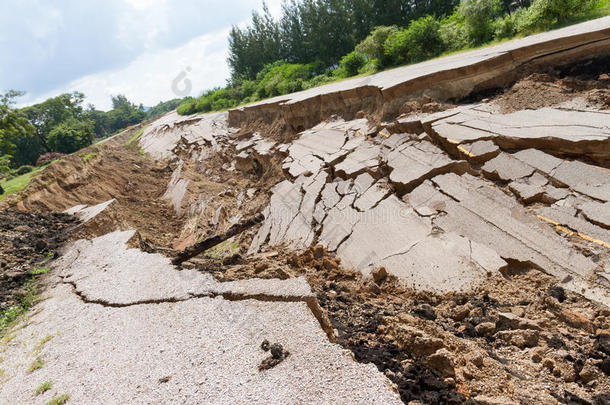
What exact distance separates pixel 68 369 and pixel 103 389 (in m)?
0.58

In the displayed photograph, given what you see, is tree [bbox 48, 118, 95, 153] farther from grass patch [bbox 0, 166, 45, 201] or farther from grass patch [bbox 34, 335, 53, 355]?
grass patch [bbox 34, 335, 53, 355]

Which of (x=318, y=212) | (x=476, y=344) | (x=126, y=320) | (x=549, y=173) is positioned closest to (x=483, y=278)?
(x=476, y=344)

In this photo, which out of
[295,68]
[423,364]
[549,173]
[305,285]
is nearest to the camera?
[423,364]

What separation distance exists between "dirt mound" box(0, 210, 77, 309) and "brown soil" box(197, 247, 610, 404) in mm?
3321

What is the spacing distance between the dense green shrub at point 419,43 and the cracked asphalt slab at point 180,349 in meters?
10.6

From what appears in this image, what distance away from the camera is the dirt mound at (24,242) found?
4168 millimetres

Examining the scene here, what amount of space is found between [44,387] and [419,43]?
1234 cm

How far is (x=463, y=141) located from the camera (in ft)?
14.1

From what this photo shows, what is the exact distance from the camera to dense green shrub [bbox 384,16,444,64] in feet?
33.2

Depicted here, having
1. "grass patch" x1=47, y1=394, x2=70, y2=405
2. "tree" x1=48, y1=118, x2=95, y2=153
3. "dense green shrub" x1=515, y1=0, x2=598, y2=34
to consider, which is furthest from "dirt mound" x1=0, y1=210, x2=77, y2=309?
"tree" x1=48, y1=118, x2=95, y2=153

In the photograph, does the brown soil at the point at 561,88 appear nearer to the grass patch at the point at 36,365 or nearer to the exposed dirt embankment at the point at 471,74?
the exposed dirt embankment at the point at 471,74

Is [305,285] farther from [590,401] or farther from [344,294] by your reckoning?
[590,401]

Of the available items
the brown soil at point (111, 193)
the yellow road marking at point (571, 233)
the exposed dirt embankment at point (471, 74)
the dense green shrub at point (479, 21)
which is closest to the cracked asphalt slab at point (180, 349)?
the yellow road marking at point (571, 233)

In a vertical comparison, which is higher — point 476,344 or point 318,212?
point 318,212
